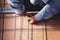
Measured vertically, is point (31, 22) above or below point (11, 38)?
above

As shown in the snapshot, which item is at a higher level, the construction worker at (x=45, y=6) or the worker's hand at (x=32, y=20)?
the construction worker at (x=45, y=6)

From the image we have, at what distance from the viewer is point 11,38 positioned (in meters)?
1.32

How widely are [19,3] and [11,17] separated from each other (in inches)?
13.0

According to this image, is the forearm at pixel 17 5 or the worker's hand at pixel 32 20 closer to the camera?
the forearm at pixel 17 5

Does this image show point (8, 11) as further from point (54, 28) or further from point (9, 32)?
point (54, 28)

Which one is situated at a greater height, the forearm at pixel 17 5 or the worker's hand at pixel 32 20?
the forearm at pixel 17 5

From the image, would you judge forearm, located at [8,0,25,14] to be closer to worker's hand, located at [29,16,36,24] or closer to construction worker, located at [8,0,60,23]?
construction worker, located at [8,0,60,23]

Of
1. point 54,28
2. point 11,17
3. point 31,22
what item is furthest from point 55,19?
point 11,17

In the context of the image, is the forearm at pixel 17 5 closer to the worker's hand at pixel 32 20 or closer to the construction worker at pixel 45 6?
the construction worker at pixel 45 6

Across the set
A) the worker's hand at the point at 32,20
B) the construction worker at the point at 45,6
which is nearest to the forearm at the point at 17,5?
the construction worker at the point at 45,6

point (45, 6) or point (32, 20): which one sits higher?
point (45, 6)

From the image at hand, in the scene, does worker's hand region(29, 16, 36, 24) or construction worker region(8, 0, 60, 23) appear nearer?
construction worker region(8, 0, 60, 23)

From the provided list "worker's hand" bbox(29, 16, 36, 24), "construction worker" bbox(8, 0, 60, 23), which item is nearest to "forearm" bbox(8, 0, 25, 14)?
"construction worker" bbox(8, 0, 60, 23)

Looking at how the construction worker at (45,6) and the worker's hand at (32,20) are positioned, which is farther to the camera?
the worker's hand at (32,20)
